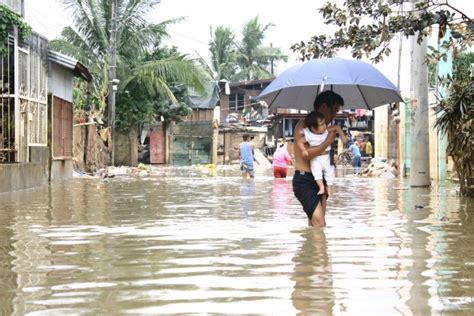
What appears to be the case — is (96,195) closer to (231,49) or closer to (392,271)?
(392,271)

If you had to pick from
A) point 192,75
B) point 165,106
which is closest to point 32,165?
point 192,75

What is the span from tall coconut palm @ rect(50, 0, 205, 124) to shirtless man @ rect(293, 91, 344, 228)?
70.5 ft

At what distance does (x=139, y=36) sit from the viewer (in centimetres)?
2961

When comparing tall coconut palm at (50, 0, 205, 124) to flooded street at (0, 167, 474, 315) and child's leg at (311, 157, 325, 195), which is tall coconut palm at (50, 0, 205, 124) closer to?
flooded street at (0, 167, 474, 315)

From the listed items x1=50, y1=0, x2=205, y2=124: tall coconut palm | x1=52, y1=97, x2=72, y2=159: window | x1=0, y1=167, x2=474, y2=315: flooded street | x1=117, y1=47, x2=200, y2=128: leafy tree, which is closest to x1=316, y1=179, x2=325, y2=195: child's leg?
x1=0, y1=167, x2=474, y2=315: flooded street

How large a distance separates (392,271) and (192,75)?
24864mm

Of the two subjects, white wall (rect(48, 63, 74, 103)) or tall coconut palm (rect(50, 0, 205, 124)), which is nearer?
white wall (rect(48, 63, 74, 103))

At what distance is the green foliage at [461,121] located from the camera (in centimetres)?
1067

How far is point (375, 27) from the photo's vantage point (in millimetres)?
7469

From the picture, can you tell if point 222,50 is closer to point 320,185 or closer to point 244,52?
point 244,52

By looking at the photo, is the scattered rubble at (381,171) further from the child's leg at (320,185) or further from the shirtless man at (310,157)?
the child's leg at (320,185)

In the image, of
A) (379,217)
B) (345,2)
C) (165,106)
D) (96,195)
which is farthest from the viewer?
(165,106)

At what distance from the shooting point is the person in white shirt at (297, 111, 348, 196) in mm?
6484

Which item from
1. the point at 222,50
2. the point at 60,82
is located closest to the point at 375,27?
the point at 60,82
